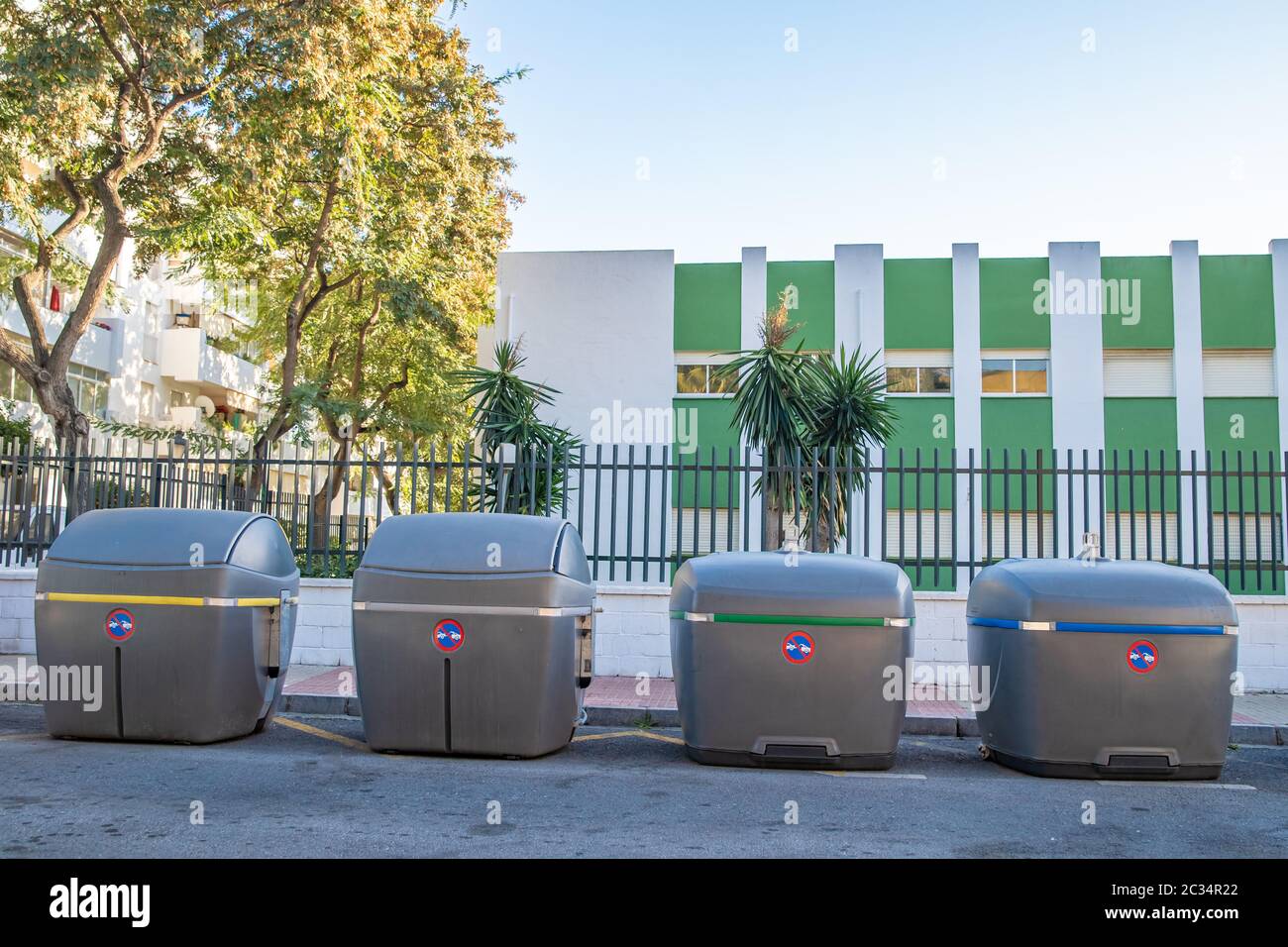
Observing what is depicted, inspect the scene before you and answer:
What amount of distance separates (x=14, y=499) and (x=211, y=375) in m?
25.0

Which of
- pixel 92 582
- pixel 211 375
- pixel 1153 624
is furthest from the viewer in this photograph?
pixel 211 375

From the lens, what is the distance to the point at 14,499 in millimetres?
11555

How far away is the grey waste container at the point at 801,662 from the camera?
20.9 feet

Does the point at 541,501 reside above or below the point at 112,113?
below

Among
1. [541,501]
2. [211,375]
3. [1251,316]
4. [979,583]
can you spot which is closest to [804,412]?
[541,501]

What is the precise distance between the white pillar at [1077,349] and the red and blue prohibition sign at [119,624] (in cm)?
1877

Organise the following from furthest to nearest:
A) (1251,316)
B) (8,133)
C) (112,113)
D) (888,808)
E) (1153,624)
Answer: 1. (1251,316)
2. (112,113)
3. (8,133)
4. (1153,624)
5. (888,808)

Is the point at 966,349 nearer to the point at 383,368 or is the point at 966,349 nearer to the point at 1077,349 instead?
the point at 1077,349

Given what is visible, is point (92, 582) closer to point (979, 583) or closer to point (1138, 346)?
point (979, 583)

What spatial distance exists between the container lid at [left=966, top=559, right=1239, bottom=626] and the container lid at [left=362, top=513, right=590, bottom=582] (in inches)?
106

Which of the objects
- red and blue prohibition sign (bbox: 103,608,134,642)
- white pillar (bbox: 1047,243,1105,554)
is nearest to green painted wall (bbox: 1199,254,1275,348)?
white pillar (bbox: 1047,243,1105,554)

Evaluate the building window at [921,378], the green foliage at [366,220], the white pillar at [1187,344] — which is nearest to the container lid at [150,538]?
the green foliage at [366,220]

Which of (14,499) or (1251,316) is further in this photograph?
(1251,316)

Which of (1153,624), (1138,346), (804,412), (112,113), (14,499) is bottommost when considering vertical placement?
(1153,624)
